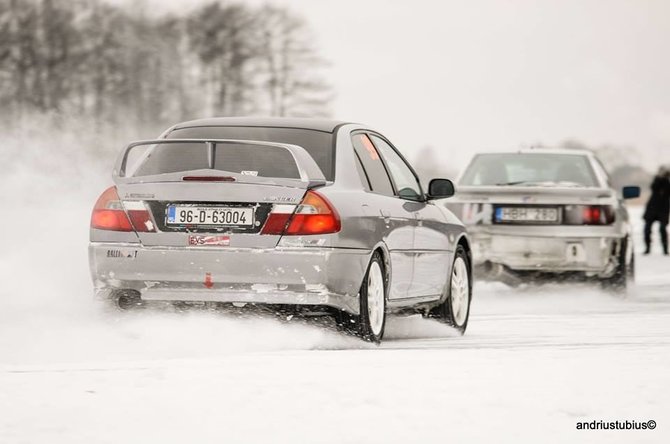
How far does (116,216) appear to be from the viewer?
341 inches

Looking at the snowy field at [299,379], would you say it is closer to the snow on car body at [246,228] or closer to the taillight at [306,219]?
the snow on car body at [246,228]

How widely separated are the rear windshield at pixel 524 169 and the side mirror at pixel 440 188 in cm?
588

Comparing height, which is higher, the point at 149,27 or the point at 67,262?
the point at 149,27

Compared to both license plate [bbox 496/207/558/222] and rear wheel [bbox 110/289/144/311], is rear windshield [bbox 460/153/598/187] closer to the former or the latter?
license plate [bbox 496/207/558/222]

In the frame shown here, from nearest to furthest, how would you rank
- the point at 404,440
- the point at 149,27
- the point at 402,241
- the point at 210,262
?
the point at 404,440
the point at 210,262
the point at 402,241
the point at 149,27

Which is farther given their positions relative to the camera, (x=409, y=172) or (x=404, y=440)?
(x=409, y=172)

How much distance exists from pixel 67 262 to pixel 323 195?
4415 mm

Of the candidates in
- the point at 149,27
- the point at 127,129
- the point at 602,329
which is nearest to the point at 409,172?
the point at 602,329

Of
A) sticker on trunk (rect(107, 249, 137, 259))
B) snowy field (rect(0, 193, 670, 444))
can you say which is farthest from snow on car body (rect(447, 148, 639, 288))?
sticker on trunk (rect(107, 249, 137, 259))

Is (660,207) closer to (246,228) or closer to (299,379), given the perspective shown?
(246,228)

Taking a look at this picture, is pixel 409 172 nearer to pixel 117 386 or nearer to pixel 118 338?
pixel 118 338

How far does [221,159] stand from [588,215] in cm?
750

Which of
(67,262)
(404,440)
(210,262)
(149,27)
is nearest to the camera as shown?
(404,440)

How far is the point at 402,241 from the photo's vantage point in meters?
9.72
